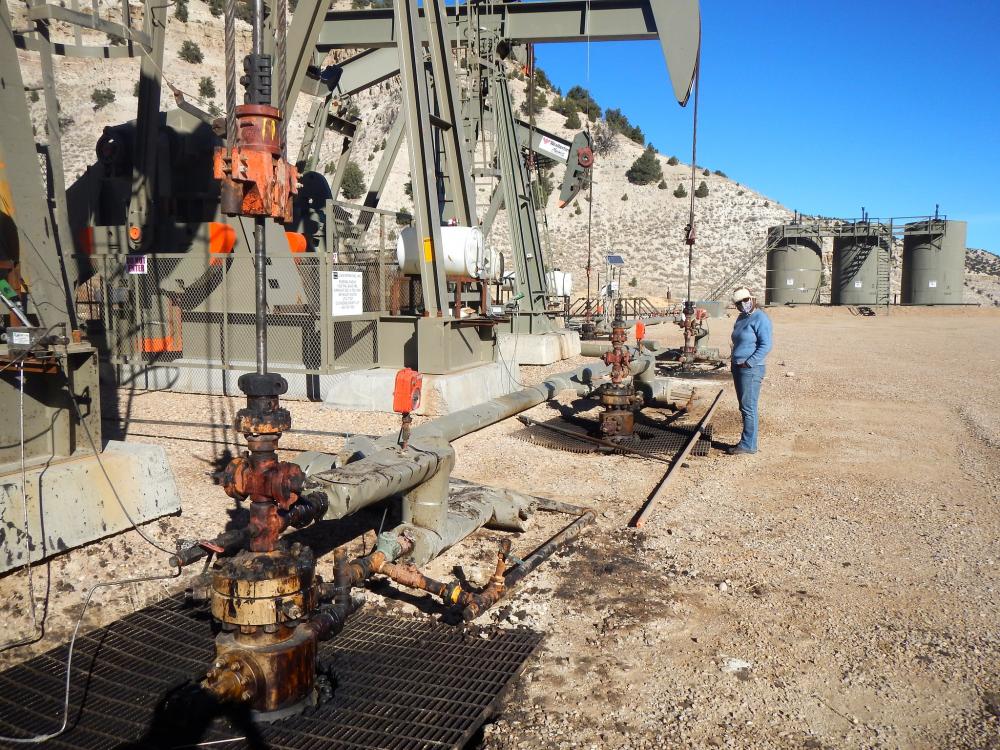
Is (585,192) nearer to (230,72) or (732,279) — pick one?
(732,279)

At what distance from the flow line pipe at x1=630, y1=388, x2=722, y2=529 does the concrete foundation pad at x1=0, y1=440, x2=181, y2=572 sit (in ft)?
11.0

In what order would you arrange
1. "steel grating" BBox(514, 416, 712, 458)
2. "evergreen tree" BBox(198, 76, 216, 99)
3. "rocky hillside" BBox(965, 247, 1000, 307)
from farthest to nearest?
"evergreen tree" BBox(198, 76, 216, 99)
"rocky hillside" BBox(965, 247, 1000, 307)
"steel grating" BBox(514, 416, 712, 458)

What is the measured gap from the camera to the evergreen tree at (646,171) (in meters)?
59.9

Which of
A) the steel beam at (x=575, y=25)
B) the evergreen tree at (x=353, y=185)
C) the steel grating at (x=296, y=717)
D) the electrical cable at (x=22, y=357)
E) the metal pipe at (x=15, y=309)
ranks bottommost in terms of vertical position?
the steel grating at (x=296, y=717)

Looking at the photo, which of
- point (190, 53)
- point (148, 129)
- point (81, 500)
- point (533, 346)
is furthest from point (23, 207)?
point (190, 53)

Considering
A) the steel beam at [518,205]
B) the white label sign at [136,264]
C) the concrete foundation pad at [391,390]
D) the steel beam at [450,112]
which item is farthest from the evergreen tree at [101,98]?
the concrete foundation pad at [391,390]

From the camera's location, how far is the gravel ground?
312 centimetres

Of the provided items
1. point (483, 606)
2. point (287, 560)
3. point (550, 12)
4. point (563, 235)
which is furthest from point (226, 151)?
point (563, 235)

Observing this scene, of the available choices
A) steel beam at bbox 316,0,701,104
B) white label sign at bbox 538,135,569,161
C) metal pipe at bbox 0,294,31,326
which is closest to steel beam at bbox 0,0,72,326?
metal pipe at bbox 0,294,31,326

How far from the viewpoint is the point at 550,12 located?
1410cm

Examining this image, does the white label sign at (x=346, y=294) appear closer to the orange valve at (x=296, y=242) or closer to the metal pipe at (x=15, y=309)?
the orange valve at (x=296, y=242)

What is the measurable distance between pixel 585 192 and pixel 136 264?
56.7 m

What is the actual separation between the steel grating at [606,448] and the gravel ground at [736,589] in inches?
12.1

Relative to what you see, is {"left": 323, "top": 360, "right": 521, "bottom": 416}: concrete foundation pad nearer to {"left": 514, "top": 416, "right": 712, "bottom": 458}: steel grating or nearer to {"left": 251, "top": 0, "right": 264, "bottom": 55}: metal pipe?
{"left": 514, "top": 416, "right": 712, "bottom": 458}: steel grating
